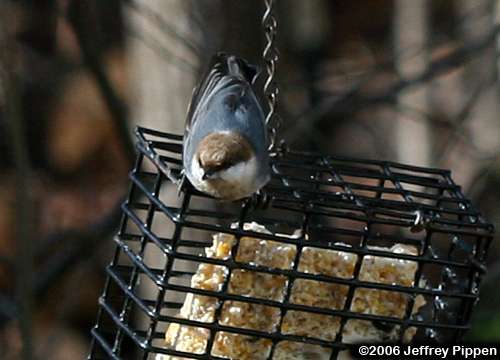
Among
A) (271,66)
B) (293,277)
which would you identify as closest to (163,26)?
(271,66)

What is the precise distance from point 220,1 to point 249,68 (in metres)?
1.88

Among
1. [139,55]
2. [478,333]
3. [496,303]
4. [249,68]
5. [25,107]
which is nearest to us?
[249,68]

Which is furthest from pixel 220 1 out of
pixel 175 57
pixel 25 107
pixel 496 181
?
pixel 25 107

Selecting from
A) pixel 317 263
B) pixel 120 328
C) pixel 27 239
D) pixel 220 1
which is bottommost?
pixel 120 328

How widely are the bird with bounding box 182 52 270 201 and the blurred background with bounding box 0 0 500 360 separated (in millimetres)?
1329

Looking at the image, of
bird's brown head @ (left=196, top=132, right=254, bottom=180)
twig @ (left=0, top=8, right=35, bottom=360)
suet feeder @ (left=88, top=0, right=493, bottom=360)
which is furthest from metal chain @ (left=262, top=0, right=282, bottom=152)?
twig @ (left=0, top=8, right=35, bottom=360)

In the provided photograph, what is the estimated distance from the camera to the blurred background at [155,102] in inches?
212

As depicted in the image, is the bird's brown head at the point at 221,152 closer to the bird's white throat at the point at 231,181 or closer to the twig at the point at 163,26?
the bird's white throat at the point at 231,181

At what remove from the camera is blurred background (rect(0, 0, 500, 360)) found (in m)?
5.38

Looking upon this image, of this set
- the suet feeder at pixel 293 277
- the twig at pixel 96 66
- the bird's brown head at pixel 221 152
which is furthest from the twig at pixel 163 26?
the bird's brown head at pixel 221 152

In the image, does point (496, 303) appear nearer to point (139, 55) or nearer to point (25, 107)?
point (139, 55)

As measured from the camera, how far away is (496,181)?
23.1ft

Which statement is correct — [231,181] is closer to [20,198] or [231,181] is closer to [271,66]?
[271,66]

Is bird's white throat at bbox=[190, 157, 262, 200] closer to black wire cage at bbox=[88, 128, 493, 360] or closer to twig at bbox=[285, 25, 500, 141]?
black wire cage at bbox=[88, 128, 493, 360]
